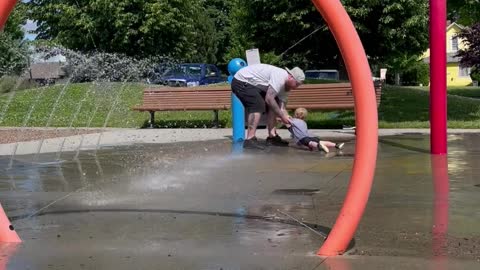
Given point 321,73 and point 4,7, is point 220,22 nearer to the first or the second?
point 321,73

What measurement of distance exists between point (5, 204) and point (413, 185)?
13.4ft

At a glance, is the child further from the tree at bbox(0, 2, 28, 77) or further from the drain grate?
the tree at bbox(0, 2, 28, 77)

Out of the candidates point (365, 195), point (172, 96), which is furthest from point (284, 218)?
point (172, 96)

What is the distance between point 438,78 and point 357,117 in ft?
17.4

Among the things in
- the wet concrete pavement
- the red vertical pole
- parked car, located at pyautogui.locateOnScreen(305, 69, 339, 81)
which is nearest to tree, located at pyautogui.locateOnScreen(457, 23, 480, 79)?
parked car, located at pyautogui.locateOnScreen(305, 69, 339, 81)

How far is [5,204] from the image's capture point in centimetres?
674

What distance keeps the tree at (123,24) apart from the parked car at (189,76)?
655 centimetres

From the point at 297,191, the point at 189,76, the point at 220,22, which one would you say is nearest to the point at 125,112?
the point at 189,76

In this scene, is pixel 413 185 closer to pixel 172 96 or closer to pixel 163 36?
pixel 172 96

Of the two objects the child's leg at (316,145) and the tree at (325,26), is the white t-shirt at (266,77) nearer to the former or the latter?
the child's leg at (316,145)

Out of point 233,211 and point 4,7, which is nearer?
point 4,7

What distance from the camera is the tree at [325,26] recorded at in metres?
23.5

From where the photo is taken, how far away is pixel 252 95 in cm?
1121

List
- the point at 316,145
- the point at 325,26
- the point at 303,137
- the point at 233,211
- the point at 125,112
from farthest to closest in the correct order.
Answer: the point at 325,26 → the point at 125,112 → the point at 303,137 → the point at 316,145 → the point at 233,211
